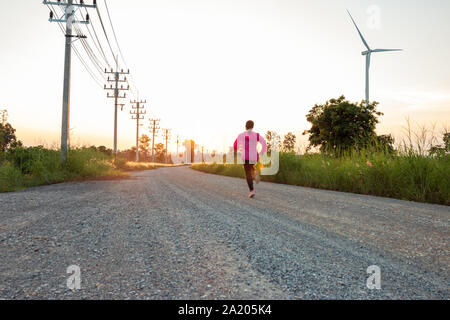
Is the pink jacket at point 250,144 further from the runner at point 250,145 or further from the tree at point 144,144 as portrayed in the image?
the tree at point 144,144

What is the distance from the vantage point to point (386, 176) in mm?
8797

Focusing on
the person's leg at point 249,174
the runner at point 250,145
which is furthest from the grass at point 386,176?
the person's leg at point 249,174

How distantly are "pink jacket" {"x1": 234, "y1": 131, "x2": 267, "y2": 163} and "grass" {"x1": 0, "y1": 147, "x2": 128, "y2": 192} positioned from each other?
8843 mm

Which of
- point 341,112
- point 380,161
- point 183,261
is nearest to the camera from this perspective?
point 183,261

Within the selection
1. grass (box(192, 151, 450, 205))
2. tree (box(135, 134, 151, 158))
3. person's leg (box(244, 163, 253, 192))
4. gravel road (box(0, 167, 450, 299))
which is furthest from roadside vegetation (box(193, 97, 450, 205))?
tree (box(135, 134, 151, 158))

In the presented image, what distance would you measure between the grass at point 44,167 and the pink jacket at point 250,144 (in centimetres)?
884

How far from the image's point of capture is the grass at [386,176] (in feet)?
24.4

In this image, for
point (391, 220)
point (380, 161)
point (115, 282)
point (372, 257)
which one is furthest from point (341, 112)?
point (115, 282)

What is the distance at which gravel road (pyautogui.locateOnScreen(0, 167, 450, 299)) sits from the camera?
7.16ft

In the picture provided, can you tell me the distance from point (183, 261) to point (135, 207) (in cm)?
368

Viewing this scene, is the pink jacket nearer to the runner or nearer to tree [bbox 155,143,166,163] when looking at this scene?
the runner

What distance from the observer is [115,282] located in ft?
7.50
